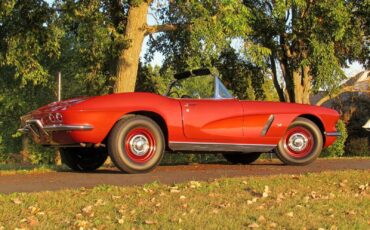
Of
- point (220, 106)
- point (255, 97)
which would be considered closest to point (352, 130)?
point (255, 97)

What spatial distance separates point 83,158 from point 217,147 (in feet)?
7.24

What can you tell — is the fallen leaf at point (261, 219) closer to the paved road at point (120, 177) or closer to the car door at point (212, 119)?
the paved road at point (120, 177)

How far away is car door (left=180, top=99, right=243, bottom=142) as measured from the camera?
8305 millimetres

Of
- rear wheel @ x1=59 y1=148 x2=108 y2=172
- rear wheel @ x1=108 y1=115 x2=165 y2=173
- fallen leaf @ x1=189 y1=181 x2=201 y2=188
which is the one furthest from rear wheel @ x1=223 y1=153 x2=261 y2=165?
fallen leaf @ x1=189 y1=181 x2=201 y2=188

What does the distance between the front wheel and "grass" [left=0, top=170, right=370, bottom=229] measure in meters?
2.23

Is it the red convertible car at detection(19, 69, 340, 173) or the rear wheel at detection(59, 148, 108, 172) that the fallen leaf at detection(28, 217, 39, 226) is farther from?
the rear wheel at detection(59, 148, 108, 172)

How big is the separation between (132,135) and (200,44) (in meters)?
7.52

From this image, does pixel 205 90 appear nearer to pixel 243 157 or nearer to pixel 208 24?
pixel 243 157

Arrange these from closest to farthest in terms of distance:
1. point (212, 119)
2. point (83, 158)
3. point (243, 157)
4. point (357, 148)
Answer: point (212, 119) < point (83, 158) < point (243, 157) < point (357, 148)

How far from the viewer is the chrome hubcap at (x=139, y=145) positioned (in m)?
7.97

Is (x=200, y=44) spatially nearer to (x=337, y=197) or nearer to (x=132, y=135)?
(x=132, y=135)

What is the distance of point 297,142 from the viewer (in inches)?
368

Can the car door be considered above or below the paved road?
above

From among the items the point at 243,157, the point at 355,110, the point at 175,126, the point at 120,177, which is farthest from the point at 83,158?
the point at 355,110
